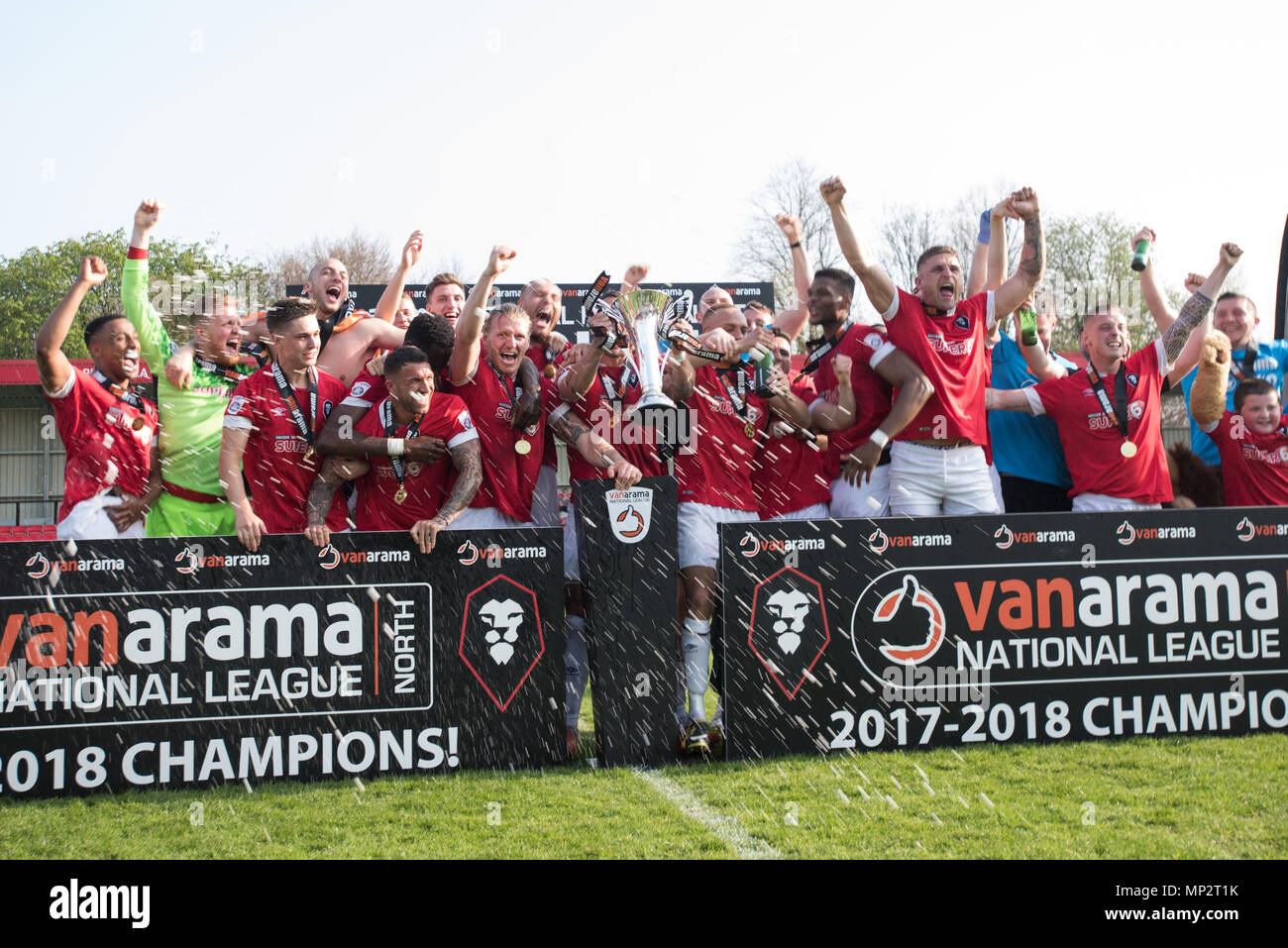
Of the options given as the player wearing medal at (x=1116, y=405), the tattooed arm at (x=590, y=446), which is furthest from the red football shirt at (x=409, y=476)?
the player wearing medal at (x=1116, y=405)

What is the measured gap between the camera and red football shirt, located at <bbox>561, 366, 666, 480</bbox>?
595cm

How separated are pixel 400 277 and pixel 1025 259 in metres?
3.78

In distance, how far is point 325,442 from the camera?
549 centimetres

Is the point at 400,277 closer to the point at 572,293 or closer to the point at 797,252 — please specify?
the point at 797,252

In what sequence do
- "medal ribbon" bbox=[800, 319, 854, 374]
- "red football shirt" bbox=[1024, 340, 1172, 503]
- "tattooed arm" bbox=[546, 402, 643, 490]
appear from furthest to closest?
"medal ribbon" bbox=[800, 319, 854, 374] < "red football shirt" bbox=[1024, 340, 1172, 503] < "tattooed arm" bbox=[546, 402, 643, 490]

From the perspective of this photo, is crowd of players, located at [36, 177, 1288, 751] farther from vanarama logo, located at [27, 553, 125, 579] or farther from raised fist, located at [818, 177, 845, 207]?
vanarama logo, located at [27, 553, 125, 579]

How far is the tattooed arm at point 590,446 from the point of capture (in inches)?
212

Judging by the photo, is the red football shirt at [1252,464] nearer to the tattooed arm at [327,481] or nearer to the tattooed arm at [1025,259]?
the tattooed arm at [1025,259]

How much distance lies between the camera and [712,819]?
4.25 meters

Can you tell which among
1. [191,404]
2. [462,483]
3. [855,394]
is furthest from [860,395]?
[191,404]

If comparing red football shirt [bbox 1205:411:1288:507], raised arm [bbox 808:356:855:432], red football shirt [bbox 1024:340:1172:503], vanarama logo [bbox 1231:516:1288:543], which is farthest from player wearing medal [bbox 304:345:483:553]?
red football shirt [bbox 1205:411:1288:507]

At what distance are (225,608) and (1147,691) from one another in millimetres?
4695

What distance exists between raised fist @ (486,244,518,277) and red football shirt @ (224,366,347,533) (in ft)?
3.72

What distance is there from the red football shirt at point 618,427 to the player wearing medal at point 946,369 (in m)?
1.39
